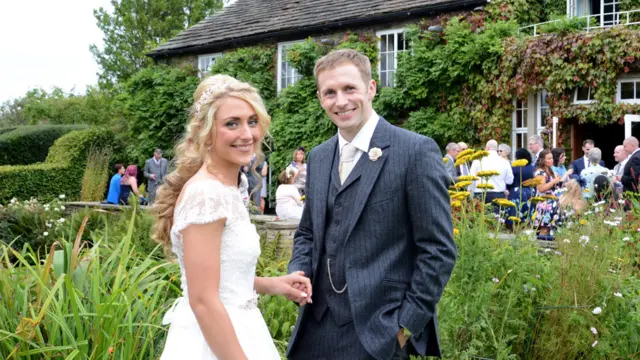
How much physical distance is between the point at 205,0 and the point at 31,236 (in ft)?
104

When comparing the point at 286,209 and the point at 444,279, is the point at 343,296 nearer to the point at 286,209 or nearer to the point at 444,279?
the point at 444,279

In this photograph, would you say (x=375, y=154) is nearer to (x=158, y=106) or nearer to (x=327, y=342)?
(x=327, y=342)

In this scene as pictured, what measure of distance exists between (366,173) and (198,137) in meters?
0.69

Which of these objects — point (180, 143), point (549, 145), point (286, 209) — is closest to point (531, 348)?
point (180, 143)

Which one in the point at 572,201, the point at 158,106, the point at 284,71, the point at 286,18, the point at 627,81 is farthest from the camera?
the point at 158,106

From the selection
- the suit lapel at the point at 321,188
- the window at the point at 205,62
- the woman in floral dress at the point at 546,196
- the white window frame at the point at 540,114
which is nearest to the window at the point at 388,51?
the white window frame at the point at 540,114

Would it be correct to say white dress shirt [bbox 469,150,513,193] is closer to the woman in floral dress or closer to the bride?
the woman in floral dress

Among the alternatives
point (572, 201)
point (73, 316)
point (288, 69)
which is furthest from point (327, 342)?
point (288, 69)

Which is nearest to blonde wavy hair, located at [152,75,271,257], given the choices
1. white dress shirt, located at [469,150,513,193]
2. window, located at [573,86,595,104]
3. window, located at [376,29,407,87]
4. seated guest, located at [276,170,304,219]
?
white dress shirt, located at [469,150,513,193]

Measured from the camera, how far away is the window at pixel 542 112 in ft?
52.3

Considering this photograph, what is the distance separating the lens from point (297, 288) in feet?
9.68

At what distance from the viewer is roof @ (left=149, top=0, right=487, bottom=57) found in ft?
58.2

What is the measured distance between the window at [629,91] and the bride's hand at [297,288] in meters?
13.3

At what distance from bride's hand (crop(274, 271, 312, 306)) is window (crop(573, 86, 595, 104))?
13.5 m
